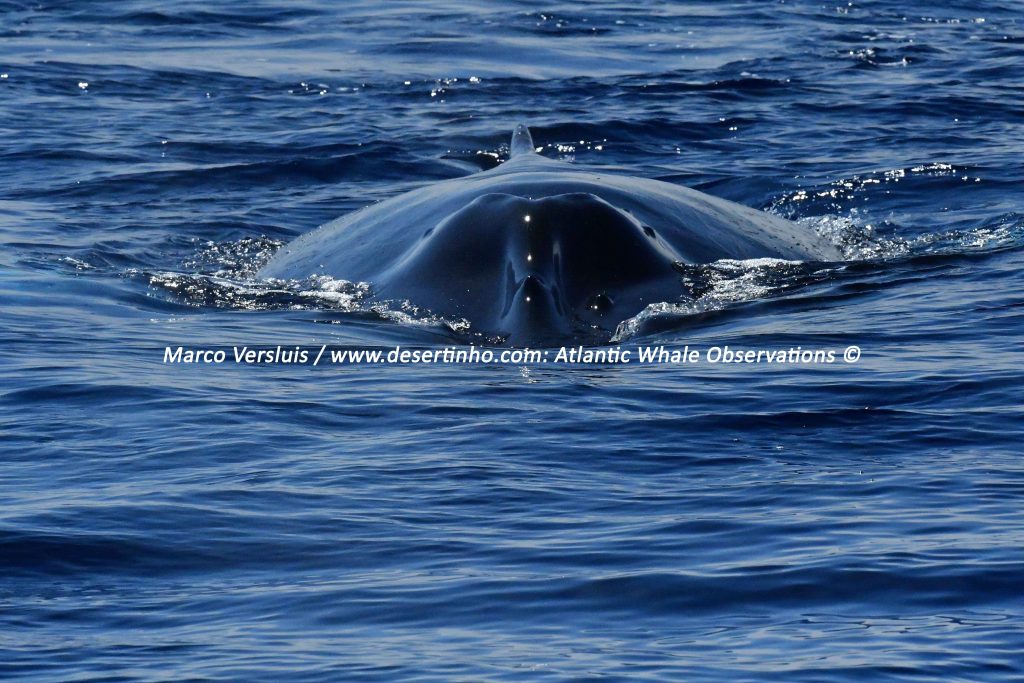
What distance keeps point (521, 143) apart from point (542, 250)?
450cm

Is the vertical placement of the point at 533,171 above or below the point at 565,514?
above

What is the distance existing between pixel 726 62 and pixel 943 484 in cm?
1715

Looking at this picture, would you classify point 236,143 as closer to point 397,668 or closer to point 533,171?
point 533,171

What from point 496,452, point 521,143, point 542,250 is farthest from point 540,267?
point 521,143

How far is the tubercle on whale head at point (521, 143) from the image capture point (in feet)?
47.1

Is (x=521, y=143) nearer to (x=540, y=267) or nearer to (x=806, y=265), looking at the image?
(x=806, y=265)

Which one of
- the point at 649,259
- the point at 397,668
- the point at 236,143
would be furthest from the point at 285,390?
the point at 236,143

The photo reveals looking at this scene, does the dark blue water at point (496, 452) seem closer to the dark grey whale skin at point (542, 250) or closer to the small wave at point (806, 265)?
the small wave at point (806, 265)

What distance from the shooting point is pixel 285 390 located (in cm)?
948

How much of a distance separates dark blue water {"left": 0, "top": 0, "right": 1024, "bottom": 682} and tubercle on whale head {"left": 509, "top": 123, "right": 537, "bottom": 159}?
2088 millimetres

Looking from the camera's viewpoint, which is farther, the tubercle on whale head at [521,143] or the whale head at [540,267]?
the tubercle on whale head at [521,143]

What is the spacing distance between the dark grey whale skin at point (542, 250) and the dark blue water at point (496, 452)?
8.4 inches

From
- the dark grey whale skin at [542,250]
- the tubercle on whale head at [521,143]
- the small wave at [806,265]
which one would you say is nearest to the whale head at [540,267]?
the dark grey whale skin at [542,250]

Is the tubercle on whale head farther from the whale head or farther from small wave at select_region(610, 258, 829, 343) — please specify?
the whale head
